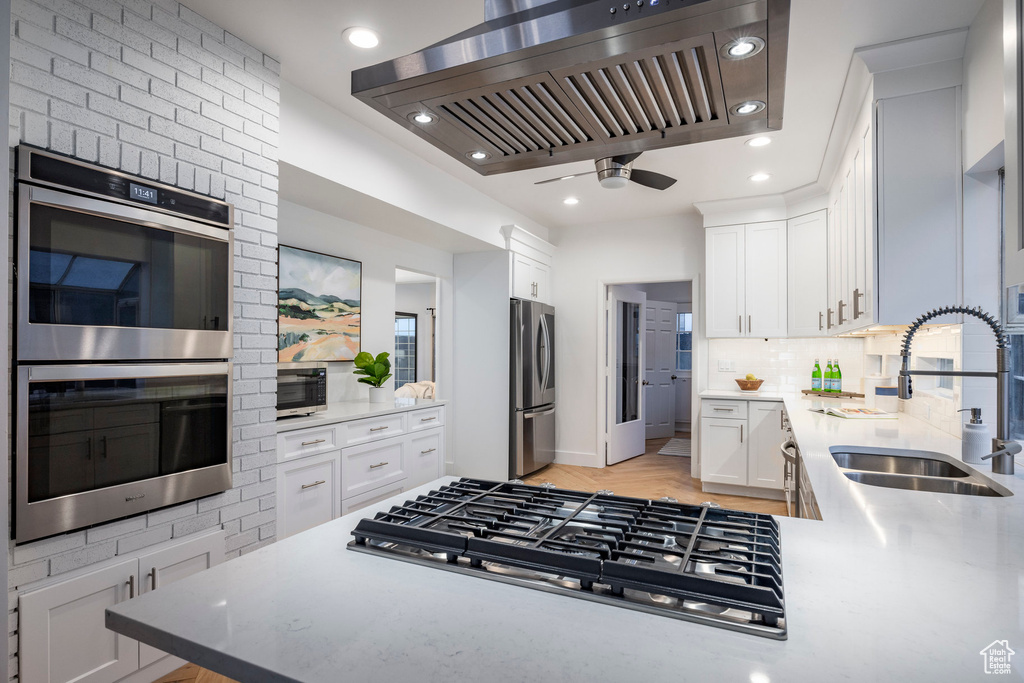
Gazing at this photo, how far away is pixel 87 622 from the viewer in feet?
5.81

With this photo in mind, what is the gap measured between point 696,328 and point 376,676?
506 centimetres

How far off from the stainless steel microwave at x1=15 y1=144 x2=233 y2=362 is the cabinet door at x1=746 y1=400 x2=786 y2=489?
13.2ft

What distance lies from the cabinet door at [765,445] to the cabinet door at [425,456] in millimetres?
2605

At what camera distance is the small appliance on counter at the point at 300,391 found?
3000mm

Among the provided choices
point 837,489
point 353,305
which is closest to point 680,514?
point 837,489

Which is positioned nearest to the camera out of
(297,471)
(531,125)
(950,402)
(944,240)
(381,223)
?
(531,125)

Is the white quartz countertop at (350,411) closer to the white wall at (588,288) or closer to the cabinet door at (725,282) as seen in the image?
the white wall at (588,288)

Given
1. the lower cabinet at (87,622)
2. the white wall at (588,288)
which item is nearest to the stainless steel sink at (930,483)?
the lower cabinet at (87,622)

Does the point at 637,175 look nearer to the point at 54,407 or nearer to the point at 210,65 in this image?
the point at 210,65

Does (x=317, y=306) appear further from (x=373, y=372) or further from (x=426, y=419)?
(x=426, y=419)

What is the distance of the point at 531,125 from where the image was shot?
4.02 ft

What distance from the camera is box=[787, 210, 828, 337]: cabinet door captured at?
14.2ft

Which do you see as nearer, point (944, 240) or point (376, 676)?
point (376, 676)

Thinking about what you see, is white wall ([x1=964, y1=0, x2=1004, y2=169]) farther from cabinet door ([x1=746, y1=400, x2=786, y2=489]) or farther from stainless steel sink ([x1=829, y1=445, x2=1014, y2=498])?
cabinet door ([x1=746, y1=400, x2=786, y2=489])
